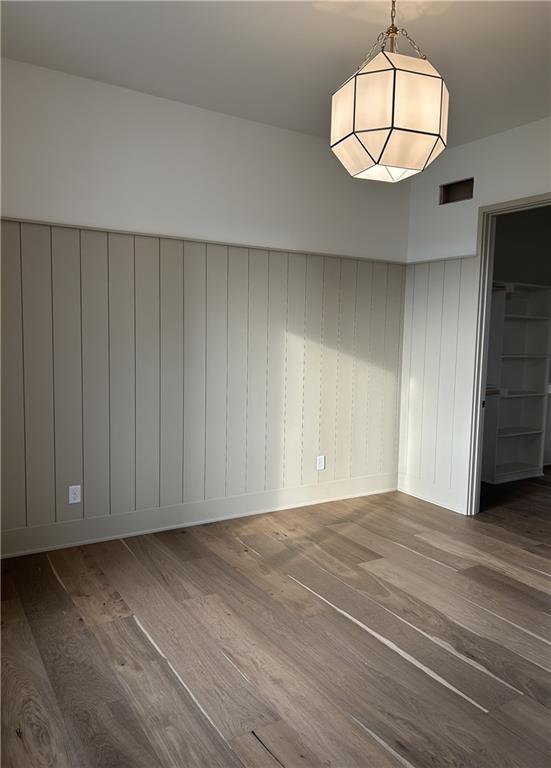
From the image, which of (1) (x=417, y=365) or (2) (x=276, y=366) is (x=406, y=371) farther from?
(2) (x=276, y=366)


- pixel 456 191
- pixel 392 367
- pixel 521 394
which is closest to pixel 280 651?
pixel 392 367

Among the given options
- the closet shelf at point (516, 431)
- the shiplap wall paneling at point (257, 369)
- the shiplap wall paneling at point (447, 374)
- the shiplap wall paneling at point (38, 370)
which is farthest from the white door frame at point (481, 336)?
the shiplap wall paneling at point (38, 370)

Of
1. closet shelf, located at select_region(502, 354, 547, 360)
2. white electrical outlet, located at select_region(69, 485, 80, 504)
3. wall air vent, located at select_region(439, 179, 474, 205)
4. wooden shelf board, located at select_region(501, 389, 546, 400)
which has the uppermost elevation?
wall air vent, located at select_region(439, 179, 474, 205)

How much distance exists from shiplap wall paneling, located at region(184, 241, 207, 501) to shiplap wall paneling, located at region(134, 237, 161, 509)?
0.20 metres

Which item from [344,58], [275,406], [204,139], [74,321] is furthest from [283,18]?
[275,406]

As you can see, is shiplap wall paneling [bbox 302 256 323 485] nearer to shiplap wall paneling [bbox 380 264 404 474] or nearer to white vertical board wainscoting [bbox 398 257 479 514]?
shiplap wall paneling [bbox 380 264 404 474]

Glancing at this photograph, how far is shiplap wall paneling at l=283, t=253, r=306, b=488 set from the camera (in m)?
4.23

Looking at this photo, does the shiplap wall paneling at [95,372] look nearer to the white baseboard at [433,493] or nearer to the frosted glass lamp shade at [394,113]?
the frosted glass lamp shade at [394,113]

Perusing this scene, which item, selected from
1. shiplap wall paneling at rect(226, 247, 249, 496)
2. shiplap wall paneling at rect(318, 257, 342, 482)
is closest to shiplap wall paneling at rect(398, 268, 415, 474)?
shiplap wall paneling at rect(318, 257, 342, 482)

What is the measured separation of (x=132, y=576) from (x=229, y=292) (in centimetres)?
197

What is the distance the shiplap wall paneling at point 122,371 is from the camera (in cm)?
352

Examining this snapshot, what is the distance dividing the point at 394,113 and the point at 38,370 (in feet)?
7.99

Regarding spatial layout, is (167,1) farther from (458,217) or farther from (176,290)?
(458,217)

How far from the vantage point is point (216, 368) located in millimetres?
3934
